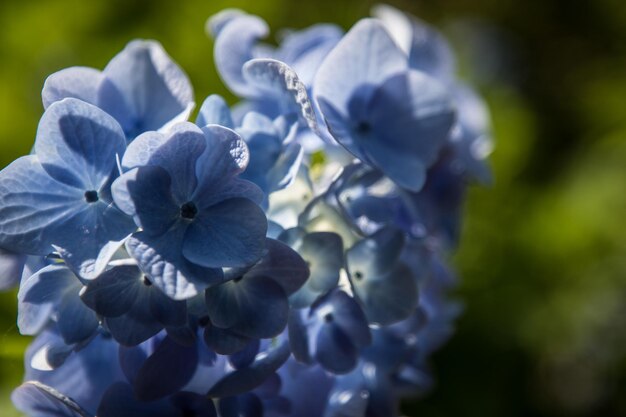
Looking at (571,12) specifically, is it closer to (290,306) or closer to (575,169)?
(575,169)

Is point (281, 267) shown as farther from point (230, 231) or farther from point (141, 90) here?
point (141, 90)

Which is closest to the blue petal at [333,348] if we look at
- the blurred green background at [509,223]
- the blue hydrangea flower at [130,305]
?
the blue hydrangea flower at [130,305]

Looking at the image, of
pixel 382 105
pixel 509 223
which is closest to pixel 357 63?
pixel 382 105

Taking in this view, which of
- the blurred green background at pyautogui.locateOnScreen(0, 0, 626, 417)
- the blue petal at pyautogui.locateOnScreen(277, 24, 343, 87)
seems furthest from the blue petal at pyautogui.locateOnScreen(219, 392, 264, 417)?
the blurred green background at pyautogui.locateOnScreen(0, 0, 626, 417)

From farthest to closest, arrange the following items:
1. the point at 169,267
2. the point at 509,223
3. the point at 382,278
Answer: the point at 509,223
the point at 382,278
the point at 169,267

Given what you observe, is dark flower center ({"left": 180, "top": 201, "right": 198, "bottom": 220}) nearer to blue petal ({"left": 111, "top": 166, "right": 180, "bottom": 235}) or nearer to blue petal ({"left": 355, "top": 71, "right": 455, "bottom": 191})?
blue petal ({"left": 111, "top": 166, "right": 180, "bottom": 235})

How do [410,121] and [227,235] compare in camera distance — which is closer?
[227,235]

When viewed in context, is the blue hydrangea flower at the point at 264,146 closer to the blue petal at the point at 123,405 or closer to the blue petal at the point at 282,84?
the blue petal at the point at 282,84

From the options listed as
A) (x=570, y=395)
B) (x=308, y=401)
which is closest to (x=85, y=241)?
(x=308, y=401)
